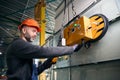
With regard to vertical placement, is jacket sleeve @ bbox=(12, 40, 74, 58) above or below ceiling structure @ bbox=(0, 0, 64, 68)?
→ below

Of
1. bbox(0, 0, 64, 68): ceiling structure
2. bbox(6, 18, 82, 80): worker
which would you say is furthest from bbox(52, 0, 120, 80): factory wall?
bbox(0, 0, 64, 68): ceiling structure

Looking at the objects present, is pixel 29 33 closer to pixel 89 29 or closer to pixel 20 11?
pixel 89 29

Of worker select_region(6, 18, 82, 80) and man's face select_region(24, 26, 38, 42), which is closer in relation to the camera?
worker select_region(6, 18, 82, 80)

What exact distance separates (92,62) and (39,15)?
112 inches

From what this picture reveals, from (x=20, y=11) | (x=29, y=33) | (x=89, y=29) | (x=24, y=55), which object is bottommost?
(x=24, y=55)

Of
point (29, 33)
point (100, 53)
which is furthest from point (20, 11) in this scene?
point (29, 33)

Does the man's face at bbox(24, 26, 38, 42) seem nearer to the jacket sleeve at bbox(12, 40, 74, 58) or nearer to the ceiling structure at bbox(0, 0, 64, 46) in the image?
the jacket sleeve at bbox(12, 40, 74, 58)

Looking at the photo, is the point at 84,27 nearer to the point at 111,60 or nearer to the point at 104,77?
the point at 111,60

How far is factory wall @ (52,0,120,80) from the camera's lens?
2.04 meters

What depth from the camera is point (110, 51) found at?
2.09 metres

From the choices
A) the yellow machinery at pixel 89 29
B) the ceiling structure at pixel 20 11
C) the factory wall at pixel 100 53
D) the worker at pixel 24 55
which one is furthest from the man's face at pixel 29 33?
the ceiling structure at pixel 20 11

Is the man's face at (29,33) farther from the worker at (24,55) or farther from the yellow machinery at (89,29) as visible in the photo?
the yellow machinery at (89,29)

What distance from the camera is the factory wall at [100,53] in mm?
2035

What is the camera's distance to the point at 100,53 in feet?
→ 7.52
